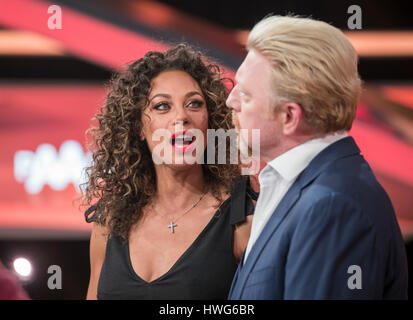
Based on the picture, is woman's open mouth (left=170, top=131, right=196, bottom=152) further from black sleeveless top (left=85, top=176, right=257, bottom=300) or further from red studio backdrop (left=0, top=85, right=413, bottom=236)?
red studio backdrop (left=0, top=85, right=413, bottom=236)

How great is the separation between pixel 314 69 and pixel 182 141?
66 centimetres

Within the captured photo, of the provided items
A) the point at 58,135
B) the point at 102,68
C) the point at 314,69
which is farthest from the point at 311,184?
the point at 58,135

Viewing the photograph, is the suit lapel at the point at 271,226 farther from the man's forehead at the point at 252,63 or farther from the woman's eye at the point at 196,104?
the woman's eye at the point at 196,104

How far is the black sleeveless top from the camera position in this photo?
1.65 m

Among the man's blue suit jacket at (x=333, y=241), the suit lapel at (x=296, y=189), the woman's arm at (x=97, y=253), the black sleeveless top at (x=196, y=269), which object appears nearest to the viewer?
the man's blue suit jacket at (x=333, y=241)

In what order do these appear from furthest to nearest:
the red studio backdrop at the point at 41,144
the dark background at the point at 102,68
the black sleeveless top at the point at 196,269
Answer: the red studio backdrop at the point at 41,144 → the dark background at the point at 102,68 → the black sleeveless top at the point at 196,269

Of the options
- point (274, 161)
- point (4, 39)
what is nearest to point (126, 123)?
point (274, 161)

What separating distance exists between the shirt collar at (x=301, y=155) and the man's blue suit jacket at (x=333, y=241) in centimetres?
2

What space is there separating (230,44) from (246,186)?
1.10 metres

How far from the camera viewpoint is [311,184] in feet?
3.89

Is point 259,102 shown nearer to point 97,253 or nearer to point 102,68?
point 97,253

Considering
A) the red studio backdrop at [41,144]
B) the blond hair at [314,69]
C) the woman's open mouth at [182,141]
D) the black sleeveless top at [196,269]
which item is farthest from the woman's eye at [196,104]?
the red studio backdrop at [41,144]

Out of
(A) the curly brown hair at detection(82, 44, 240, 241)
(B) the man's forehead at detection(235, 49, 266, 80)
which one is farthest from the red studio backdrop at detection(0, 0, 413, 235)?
(B) the man's forehead at detection(235, 49, 266, 80)

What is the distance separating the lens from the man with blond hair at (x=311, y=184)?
42.8 inches
